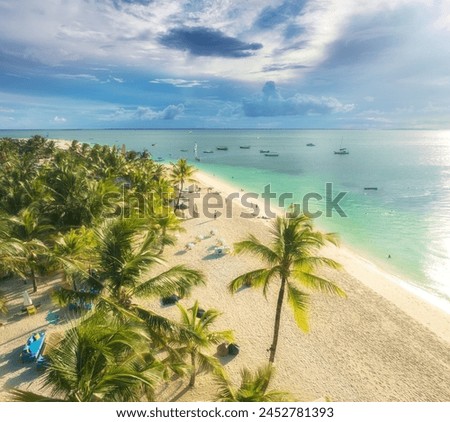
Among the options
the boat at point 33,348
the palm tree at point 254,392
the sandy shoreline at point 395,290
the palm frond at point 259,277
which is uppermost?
the palm frond at point 259,277

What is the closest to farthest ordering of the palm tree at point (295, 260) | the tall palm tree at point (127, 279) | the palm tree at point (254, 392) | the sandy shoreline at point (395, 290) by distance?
the palm tree at point (254, 392)
the tall palm tree at point (127, 279)
the palm tree at point (295, 260)
the sandy shoreline at point (395, 290)

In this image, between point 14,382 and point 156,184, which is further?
point 156,184

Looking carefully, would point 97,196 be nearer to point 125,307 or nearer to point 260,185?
point 125,307

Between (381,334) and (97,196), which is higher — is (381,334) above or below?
below

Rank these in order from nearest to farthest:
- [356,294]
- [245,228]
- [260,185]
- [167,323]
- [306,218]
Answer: [167,323] < [306,218] < [356,294] < [245,228] < [260,185]

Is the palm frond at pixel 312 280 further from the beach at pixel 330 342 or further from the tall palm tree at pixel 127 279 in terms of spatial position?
the beach at pixel 330 342

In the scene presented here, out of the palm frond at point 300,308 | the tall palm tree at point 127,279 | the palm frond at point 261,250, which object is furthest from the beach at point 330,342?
the palm frond at point 261,250

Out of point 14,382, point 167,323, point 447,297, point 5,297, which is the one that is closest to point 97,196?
point 5,297
